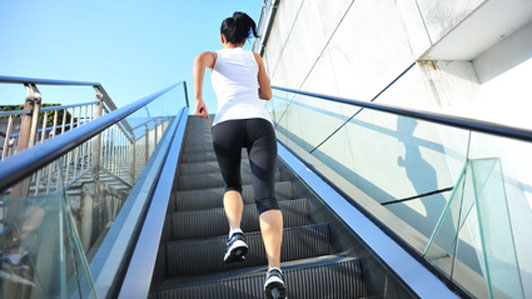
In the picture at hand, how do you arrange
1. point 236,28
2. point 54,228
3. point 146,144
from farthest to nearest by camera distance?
point 146,144
point 236,28
point 54,228

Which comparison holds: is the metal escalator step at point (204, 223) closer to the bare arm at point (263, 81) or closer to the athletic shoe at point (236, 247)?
the athletic shoe at point (236, 247)

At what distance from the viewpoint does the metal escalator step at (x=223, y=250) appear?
6.55 ft

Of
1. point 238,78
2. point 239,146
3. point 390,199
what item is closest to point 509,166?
point 390,199

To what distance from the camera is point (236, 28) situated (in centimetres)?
188

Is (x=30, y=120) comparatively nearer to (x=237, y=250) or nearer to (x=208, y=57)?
(x=208, y=57)

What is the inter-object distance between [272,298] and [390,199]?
3.78 ft

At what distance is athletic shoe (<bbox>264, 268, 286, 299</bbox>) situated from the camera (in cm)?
139

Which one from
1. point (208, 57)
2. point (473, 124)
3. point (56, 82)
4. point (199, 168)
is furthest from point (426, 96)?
point (56, 82)

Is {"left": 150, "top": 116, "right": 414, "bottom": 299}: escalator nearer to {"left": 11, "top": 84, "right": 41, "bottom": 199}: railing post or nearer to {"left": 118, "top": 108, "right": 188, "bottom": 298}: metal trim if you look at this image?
{"left": 118, "top": 108, "right": 188, "bottom": 298}: metal trim

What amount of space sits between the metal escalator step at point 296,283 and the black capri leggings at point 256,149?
435mm

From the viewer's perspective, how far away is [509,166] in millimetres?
1177

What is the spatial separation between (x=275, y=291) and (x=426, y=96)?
179 cm

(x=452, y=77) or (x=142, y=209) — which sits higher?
(x=452, y=77)

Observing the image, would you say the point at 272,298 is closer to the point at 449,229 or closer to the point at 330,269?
the point at 330,269
